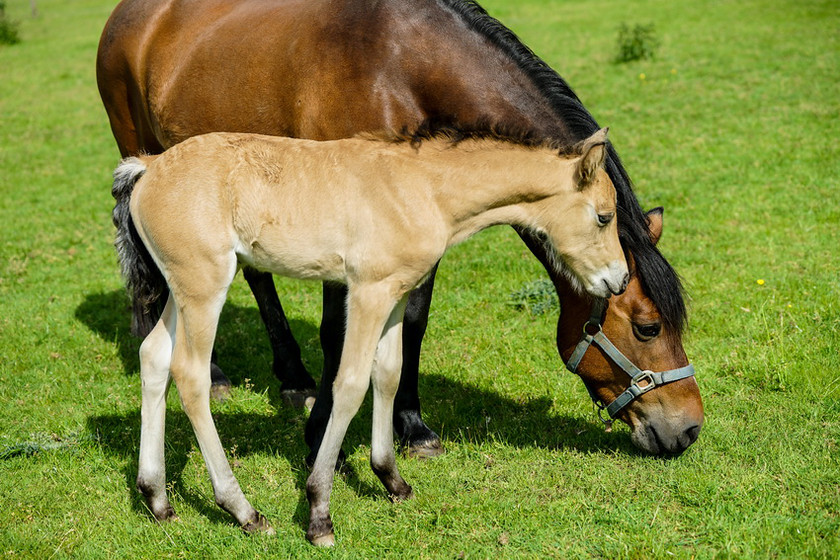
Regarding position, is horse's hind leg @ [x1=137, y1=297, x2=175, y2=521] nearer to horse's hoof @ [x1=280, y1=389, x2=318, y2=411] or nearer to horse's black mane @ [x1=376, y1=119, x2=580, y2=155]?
horse's black mane @ [x1=376, y1=119, x2=580, y2=155]

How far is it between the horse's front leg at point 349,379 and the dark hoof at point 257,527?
186 millimetres

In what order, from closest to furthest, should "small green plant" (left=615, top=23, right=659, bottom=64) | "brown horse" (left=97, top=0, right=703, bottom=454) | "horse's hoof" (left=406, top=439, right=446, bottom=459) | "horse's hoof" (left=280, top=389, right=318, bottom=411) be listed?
"brown horse" (left=97, top=0, right=703, bottom=454), "horse's hoof" (left=406, top=439, right=446, bottom=459), "horse's hoof" (left=280, top=389, right=318, bottom=411), "small green plant" (left=615, top=23, right=659, bottom=64)

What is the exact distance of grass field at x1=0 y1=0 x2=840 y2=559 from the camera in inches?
142

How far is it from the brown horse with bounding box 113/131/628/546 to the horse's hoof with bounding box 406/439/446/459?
36.9 inches

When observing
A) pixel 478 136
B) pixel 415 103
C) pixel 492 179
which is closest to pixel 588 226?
pixel 492 179

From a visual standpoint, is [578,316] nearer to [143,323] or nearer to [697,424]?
[697,424]

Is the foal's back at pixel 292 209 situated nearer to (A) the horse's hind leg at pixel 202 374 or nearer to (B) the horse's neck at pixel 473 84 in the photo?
(A) the horse's hind leg at pixel 202 374

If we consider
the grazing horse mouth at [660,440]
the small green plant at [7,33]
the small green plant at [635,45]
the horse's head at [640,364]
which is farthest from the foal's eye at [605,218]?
the small green plant at [7,33]

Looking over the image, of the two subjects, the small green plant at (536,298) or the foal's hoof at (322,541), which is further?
the small green plant at (536,298)

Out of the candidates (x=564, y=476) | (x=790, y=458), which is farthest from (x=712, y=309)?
(x=564, y=476)

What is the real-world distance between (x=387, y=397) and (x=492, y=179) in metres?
1.16

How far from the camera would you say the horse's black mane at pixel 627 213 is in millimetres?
3855

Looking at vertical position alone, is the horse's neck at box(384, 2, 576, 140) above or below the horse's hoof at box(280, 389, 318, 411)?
above

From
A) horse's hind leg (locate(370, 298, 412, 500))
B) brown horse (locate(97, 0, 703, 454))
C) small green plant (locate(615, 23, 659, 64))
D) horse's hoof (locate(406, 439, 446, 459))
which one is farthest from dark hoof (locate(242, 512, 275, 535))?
small green plant (locate(615, 23, 659, 64))
